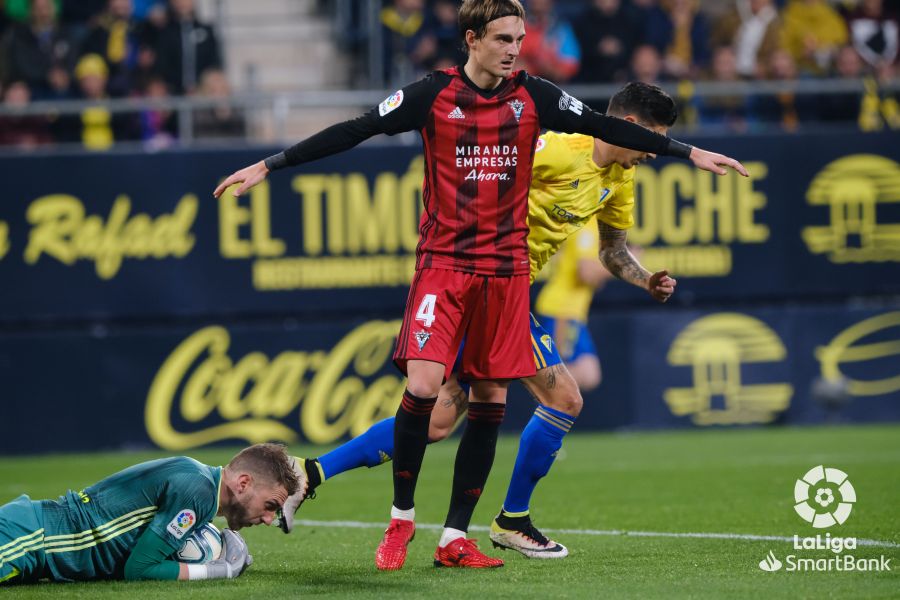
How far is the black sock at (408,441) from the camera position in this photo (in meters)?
6.08

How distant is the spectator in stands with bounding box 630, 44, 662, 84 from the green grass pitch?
390 centimetres

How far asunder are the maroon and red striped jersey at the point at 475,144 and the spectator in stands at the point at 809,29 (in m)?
10.4

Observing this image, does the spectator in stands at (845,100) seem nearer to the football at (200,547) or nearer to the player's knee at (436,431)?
the player's knee at (436,431)

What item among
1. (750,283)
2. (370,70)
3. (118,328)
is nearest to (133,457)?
(118,328)

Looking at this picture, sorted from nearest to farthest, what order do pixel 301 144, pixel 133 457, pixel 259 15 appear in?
pixel 301 144, pixel 133 457, pixel 259 15

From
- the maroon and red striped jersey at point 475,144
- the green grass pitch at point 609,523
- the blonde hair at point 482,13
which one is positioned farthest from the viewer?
the maroon and red striped jersey at point 475,144

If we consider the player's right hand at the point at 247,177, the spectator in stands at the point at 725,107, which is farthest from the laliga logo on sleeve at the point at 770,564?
the spectator in stands at the point at 725,107

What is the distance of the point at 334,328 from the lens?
46.7 feet

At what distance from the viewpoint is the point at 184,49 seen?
49.0 feet

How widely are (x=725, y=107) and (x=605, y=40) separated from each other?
1516mm

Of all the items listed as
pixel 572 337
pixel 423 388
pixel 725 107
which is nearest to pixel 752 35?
pixel 725 107

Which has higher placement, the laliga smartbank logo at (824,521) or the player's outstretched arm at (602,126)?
the player's outstretched arm at (602,126)

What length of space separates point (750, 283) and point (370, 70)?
4.97 meters

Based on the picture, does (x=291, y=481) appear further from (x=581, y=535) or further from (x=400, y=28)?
(x=400, y=28)
